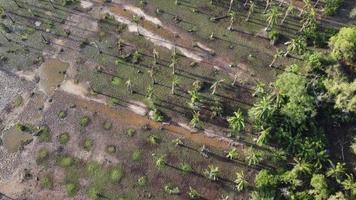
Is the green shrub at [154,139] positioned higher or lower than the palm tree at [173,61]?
lower

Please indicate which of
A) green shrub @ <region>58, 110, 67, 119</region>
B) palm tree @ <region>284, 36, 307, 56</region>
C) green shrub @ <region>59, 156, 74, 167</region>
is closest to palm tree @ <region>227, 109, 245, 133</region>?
palm tree @ <region>284, 36, 307, 56</region>

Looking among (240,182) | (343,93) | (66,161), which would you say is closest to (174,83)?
(240,182)

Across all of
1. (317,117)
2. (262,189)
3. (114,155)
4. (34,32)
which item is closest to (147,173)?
(114,155)

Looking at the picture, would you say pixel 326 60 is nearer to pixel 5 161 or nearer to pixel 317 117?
pixel 317 117

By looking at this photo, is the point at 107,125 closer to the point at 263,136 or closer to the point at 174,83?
the point at 174,83

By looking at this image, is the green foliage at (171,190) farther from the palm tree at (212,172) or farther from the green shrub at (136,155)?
the green shrub at (136,155)

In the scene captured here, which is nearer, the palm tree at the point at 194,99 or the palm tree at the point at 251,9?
the palm tree at the point at 194,99

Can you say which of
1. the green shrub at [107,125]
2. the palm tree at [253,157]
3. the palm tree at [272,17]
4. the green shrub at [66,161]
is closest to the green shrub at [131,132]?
the green shrub at [107,125]
